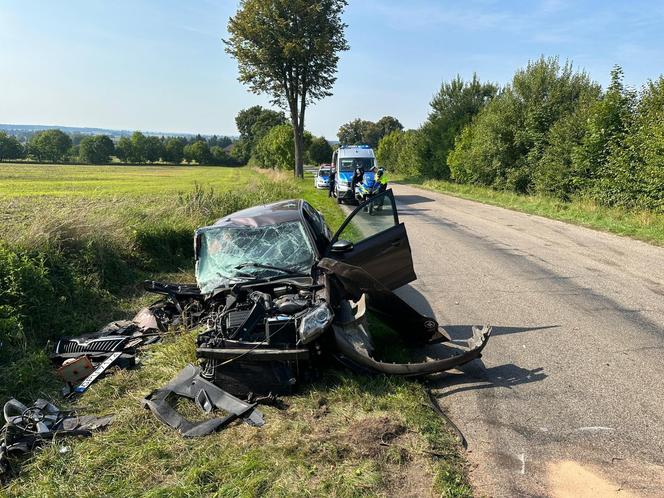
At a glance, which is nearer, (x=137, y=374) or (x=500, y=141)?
(x=137, y=374)

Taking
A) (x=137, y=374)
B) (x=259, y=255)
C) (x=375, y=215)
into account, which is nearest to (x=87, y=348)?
(x=137, y=374)

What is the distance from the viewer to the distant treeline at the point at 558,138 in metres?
14.3

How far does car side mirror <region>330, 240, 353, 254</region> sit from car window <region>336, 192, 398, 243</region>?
1.44 ft

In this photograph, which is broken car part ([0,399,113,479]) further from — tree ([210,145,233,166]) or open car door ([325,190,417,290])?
tree ([210,145,233,166])

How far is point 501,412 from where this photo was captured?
3.82 metres

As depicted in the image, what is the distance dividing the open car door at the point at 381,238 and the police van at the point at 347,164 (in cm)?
1613

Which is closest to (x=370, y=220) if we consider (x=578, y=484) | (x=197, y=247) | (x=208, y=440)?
(x=197, y=247)

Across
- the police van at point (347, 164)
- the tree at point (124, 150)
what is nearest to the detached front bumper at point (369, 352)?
the police van at point (347, 164)

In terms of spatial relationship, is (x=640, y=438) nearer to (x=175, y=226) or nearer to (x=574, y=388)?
(x=574, y=388)

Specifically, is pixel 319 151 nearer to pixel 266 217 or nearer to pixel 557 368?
pixel 266 217

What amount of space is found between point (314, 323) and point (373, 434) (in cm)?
102

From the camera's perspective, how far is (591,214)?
15164 mm

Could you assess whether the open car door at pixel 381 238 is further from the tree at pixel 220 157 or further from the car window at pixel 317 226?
the tree at pixel 220 157

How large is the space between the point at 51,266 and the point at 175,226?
142 inches
